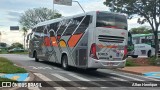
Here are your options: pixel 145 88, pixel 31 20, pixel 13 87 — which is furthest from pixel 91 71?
pixel 31 20

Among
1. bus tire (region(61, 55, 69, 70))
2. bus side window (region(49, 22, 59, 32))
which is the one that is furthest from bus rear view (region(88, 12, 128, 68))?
bus side window (region(49, 22, 59, 32))

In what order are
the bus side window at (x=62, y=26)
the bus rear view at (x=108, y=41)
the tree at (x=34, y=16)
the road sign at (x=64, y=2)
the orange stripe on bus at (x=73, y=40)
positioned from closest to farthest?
the bus rear view at (x=108, y=41) < the orange stripe on bus at (x=73, y=40) < the bus side window at (x=62, y=26) < the road sign at (x=64, y=2) < the tree at (x=34, y=16)

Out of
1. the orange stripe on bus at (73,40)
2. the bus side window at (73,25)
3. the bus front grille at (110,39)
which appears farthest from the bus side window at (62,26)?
the bus front grille at (110,39)

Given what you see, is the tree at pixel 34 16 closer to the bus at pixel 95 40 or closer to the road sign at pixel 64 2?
the road sign at pixel 64 2

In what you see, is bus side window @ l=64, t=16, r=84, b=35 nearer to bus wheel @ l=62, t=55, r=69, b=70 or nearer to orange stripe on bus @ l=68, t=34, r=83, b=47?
orange stripe on bus @ l=68, t=34, r=83, b=47

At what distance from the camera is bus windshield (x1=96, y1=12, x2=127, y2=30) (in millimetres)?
18172

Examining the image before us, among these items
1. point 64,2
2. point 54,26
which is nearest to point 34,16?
point 64,2

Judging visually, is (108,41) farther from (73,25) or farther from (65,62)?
(65,62)

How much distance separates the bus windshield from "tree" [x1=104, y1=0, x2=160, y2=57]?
13406 millimetres

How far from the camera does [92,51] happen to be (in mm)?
18016

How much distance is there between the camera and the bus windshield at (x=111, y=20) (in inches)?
715

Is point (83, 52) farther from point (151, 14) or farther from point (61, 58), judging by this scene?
point (151, 14)

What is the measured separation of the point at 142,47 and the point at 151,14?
8.27 m

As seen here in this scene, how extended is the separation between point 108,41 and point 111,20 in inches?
45.5
